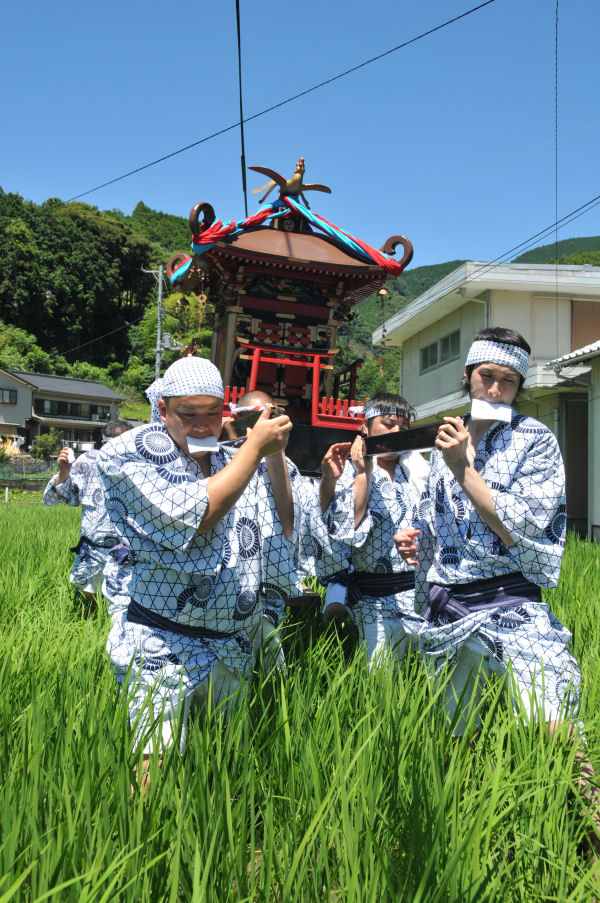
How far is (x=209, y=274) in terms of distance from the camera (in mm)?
7660

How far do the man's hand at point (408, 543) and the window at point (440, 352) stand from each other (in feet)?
45.3

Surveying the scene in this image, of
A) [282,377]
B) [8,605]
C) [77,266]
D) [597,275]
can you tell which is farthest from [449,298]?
[77,266]

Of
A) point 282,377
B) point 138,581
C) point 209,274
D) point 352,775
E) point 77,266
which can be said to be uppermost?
point 77,266

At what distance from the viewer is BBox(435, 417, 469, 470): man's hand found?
2.18m

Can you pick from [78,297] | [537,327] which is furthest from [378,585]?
[78,297]

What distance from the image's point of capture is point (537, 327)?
46.6 ft

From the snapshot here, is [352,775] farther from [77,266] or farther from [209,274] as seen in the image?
[77,266]

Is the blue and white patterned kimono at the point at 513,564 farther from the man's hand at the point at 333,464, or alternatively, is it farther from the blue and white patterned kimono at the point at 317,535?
the blue and white patterned kimono at the point at 317,535

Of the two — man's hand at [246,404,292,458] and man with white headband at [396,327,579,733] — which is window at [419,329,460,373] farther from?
man's hand at [246,404,292,458]

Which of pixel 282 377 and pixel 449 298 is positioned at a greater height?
pixel 449 298

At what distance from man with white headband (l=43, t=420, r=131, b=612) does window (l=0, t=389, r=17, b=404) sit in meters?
38.4

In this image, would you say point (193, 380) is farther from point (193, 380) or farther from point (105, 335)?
point (105, 335)

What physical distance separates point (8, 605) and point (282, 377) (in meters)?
4.39

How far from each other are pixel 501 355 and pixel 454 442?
404 mm
